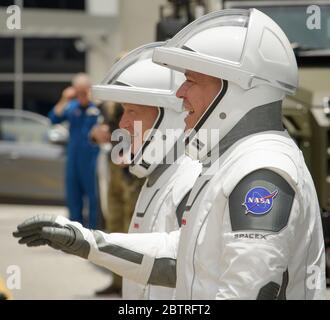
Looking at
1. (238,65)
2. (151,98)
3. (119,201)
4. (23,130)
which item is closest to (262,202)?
(238,65)

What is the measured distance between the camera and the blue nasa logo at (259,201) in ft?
10.7

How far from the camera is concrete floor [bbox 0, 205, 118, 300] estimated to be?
9.62 metres

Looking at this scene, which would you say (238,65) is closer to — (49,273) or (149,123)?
(149,123)

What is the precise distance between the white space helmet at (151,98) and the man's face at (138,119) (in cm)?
2

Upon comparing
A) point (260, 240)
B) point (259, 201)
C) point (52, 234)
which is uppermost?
point (259, 201)

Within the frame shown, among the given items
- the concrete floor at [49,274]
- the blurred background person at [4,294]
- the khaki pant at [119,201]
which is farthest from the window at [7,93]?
the blurred background person at [4,294]

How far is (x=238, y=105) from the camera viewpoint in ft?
11.8

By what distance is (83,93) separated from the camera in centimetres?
1188

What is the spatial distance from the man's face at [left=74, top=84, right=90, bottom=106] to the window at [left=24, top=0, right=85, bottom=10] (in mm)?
12934

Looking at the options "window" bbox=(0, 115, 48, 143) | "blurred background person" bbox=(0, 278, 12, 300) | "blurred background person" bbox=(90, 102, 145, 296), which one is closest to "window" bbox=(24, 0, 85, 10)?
"window" bbox=(0, 115, 48, 143)

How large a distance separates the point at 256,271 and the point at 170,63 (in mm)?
784

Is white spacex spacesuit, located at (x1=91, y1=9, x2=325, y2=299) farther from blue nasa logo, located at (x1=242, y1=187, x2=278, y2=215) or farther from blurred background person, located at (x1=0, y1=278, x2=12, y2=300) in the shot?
blurred background person, located at (x1=0, y1=278, x2=12, y2=300)

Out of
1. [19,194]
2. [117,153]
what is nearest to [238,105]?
[117,153]

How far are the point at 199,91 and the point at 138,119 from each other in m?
1.41
